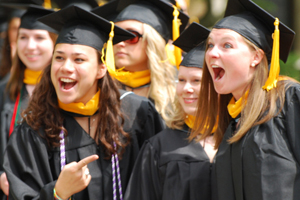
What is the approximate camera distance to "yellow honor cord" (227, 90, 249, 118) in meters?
2.65

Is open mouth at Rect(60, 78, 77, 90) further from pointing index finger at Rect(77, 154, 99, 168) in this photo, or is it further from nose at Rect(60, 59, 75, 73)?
pointing index finger at Rect(77, 154, 99, 168)

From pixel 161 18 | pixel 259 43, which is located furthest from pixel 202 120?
pixel 161 18

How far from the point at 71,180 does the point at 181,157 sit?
855 millimetres

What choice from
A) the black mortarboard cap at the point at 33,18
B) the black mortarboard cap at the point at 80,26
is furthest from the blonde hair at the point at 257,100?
the black mortarboard cap at the point at 33,18

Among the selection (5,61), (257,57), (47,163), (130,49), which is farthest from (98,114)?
(5,61)

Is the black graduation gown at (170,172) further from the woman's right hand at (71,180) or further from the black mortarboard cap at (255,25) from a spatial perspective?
the black mortarboard cap at (255,25)

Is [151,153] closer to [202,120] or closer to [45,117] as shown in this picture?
[202,120]

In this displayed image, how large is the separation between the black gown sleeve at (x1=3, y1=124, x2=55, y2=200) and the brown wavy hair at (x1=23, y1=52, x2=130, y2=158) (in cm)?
9

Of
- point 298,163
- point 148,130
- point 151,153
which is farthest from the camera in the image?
point 148,130

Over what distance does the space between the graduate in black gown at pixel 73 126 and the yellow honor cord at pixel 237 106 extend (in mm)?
971

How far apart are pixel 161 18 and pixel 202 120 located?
174cm

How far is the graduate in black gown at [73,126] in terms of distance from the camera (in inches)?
122

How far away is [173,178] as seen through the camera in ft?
10.2

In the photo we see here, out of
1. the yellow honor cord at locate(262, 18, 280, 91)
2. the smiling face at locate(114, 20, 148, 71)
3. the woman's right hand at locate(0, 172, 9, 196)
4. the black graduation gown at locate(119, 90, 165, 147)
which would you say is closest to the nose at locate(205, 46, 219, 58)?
the yellow honor cord at locate(262, 18, 280, 91)
